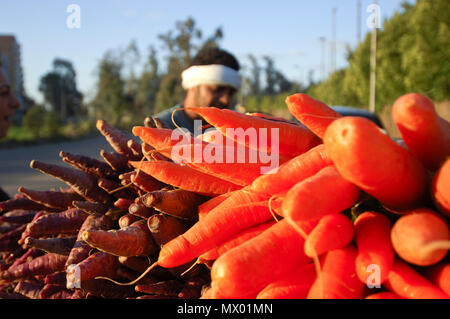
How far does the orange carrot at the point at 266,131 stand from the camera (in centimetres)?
120

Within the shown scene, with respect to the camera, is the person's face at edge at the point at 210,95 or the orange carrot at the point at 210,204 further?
the person's face at edge at the point at 210,95

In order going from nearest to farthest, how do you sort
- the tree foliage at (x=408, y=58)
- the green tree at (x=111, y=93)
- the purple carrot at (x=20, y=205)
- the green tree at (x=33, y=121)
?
the purple carrot at (x=20, y=205)
the tree foliage at (x=408, y=58)
the green tree at (x=33, y=121)
the green tree at (x=111, y=93)

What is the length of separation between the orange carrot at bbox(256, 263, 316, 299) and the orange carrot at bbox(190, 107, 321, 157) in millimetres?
381

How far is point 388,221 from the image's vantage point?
1.01 meters

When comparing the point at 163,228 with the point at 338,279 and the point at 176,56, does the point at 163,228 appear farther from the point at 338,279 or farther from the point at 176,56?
the point at 176,56

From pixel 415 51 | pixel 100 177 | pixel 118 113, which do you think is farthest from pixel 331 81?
pixel 100 177

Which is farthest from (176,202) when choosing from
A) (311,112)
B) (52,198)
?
(52,198)

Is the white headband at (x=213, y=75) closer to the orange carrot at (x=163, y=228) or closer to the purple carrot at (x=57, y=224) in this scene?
the purple carrot at (x=57, y=224)

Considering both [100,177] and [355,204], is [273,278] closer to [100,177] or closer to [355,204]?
[355,204]

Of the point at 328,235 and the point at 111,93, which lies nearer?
the point at 328,235

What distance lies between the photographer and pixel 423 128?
938mm

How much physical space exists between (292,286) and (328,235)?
0.18m

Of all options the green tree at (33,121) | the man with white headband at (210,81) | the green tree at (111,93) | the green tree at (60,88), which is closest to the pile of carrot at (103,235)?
the man with white headband at (210,81)

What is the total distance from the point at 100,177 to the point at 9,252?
662 mm
